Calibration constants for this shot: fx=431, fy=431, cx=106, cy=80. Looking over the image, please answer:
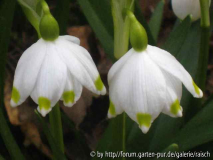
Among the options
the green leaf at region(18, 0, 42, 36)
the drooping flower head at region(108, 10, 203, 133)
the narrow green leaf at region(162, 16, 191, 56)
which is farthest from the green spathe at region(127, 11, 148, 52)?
the narrow green leaf at region(162, 16, 191, 56)

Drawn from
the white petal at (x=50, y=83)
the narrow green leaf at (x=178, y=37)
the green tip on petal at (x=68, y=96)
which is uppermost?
the white petal at (x=50, y=83)

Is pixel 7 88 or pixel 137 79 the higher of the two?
pixel 137 79

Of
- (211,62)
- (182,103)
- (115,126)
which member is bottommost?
(211,62)

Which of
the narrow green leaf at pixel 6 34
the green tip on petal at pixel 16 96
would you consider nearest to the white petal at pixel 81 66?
the green tip on petal at pixel 16 96

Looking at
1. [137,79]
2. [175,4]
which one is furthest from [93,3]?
[137,79]

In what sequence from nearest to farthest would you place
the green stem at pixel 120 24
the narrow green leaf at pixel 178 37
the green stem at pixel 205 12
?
the green stem at pixel 120 24 → the green stem at pixel 205 12 → the narrow green leaf at pixel 178 37

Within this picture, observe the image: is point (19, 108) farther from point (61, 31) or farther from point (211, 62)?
point (211, 62)

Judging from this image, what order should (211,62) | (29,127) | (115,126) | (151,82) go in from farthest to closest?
(211,62) < (29,127) < (115,126) < (151,82)

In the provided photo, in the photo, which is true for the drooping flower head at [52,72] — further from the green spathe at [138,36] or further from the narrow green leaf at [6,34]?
the narrow green leaf at [6,34]
